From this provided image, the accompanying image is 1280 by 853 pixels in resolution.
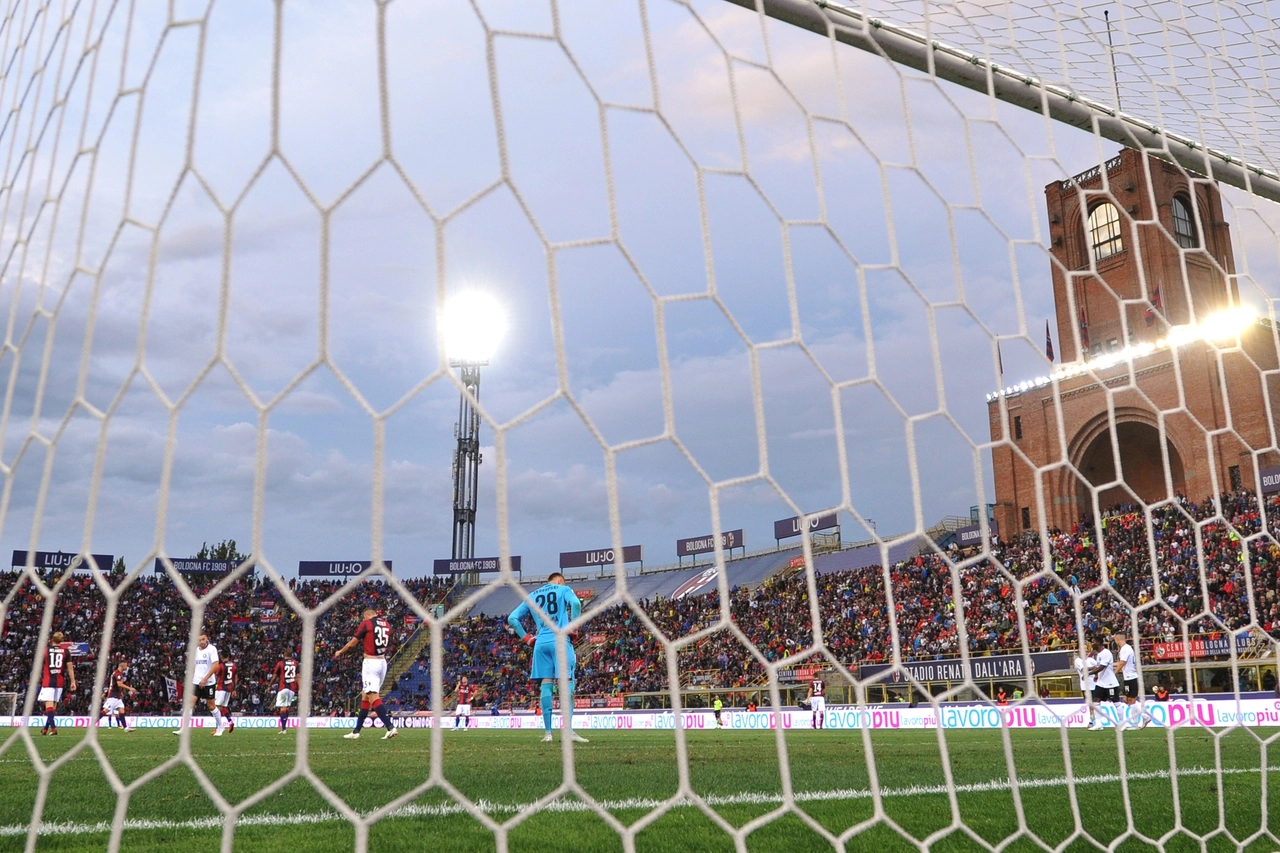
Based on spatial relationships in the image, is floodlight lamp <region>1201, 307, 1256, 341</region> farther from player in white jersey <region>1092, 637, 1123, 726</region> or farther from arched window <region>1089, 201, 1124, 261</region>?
player in white jersey <region>1092, 637, 1123, 726</region>

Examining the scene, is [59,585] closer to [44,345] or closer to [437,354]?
[44,345]

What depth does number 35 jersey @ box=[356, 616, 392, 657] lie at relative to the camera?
8.57 meters

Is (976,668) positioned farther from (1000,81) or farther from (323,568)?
(323,568)

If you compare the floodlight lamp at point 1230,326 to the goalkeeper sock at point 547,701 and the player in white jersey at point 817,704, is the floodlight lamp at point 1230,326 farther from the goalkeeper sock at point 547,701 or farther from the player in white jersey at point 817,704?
the player in white jersey at point 817,704

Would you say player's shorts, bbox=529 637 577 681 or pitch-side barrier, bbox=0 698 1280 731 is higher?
player's shorts, bbox=529 637 577 681

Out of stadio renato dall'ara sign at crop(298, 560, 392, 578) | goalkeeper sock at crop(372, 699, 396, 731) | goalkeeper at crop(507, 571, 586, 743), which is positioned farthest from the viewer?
stadio renato dall'ara sign at crop(298, 560, 392, 578)

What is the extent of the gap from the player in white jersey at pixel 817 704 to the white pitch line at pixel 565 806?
12.1m

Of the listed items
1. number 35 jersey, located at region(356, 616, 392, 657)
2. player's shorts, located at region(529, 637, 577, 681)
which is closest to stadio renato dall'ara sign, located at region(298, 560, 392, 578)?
number 35 jersey, located at region(356, 616, 392, 657)

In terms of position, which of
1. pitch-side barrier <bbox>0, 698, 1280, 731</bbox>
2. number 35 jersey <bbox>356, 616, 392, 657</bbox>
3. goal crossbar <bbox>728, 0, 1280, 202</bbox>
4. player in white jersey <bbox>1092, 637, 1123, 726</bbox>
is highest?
goal crossbar <bbox>728, 0, 1280, 202</bbox>

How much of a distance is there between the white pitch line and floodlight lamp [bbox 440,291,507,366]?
4.26 ft

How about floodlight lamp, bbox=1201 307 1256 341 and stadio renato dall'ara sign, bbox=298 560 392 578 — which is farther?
stadio renato dall'ara sign, bbox=298 560 392 578

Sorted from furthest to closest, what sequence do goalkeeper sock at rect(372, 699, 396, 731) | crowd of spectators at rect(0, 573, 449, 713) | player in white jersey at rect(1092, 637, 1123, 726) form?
crowd of spectators at rect(0, 573, 449, 713) → player in white jersey at rect(1092, 637, 1123, 726) → goalkeeper sock at rect(372, 699, 396, 731)

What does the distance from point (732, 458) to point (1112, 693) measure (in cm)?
1124

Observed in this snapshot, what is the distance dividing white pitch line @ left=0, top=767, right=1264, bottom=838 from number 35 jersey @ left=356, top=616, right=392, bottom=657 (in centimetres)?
551
